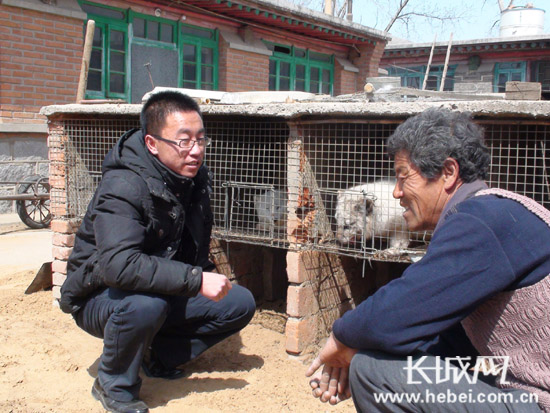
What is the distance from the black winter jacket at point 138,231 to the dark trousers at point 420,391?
1.11 m

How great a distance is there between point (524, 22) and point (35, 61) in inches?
598

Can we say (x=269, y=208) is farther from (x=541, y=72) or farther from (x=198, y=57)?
(x=541, y=72)

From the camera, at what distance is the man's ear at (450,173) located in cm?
188

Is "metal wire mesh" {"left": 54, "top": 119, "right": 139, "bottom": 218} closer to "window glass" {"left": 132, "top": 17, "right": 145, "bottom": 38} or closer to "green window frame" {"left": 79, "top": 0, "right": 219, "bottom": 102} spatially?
"green window frame" {"left": 79, "top": 0, "right": 219, "bottom": 102}

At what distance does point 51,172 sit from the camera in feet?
15.4

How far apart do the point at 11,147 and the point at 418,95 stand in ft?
20.7

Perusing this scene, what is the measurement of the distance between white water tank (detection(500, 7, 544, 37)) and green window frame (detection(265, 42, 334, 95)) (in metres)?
7.53

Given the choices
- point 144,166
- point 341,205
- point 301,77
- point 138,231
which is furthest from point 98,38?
point 138,231

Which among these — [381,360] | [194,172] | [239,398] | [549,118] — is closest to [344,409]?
[239,398]

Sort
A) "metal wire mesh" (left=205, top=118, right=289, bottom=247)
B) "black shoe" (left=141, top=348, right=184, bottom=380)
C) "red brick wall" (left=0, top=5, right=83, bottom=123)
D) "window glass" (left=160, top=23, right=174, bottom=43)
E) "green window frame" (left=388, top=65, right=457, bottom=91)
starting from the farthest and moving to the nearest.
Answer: "green window frame" (left=388, top=65, right=457, bottom=91) → "window glass" (left=160, top=23, right=174, bottom=43) → "red brick wall" (left=0, top=5, right=83, bottom=123) → "metal wire mesh" (left=205, top=118, right=289, bottom=247) → "black shoe" (left=141, top=348, right=184, bottom=380)

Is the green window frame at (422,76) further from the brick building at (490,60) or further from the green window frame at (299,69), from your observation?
the green window frame at (299,69)

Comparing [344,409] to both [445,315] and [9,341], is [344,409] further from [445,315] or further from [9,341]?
[9,341]

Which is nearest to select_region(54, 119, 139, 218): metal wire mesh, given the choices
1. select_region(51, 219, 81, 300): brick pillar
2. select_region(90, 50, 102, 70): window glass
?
select_region(51, 219, 81, 300): brick pillar

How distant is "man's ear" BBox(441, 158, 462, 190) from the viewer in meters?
1.88
